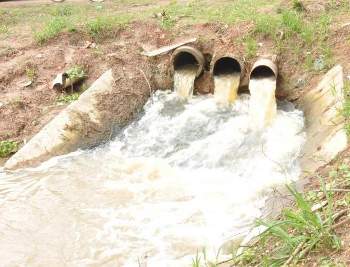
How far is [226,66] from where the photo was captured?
861 cm

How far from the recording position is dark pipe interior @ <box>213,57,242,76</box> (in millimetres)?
8453

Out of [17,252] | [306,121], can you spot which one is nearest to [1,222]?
[17,252]

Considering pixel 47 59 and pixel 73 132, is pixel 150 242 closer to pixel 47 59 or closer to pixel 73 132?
pixel 73 132

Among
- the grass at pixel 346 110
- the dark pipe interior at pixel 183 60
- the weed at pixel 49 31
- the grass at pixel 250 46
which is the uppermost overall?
the weed at pixel 49 31

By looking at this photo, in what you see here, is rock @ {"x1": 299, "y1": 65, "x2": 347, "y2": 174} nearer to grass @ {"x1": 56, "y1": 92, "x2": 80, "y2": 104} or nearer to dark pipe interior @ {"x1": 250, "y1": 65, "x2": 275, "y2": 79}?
dark pipe interior @ {"x1": 250, "y1": 65, "x2": 275, "y2": 79}

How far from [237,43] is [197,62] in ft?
2.42

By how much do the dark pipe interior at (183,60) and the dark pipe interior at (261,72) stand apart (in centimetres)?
113

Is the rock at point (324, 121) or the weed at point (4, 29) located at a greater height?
the weed at point (4, 29)

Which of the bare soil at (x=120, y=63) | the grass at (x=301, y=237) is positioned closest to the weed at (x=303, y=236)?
the grass at (x=301, y=237)

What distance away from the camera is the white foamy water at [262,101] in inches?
294

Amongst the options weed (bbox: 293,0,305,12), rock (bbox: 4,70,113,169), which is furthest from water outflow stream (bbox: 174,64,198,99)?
weed (bbox: 293,0,305,12)

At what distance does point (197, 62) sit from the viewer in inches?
339

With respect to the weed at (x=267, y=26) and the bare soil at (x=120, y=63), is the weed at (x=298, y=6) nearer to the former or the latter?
the weed at (x=267, y=26)

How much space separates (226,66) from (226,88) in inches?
22.8
